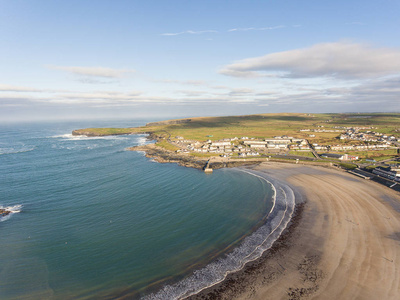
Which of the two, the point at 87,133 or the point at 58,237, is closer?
the point at 58,237

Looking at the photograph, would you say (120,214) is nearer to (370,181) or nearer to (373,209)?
(373,209)

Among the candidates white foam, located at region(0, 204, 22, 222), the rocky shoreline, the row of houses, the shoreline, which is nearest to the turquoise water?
white foam, located at region(0, 204, 22, 222)

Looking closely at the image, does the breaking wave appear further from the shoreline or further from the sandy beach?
the sandy beach

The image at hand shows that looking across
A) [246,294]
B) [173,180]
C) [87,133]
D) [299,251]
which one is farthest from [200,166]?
[87,133]

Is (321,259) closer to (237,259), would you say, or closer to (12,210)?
(237,259)

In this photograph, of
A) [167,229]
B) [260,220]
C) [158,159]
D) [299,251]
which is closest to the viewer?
[299,251]

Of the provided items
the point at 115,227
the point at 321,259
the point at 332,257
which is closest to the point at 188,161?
the point at 115,227

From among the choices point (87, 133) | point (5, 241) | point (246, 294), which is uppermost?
point (87, 133)
